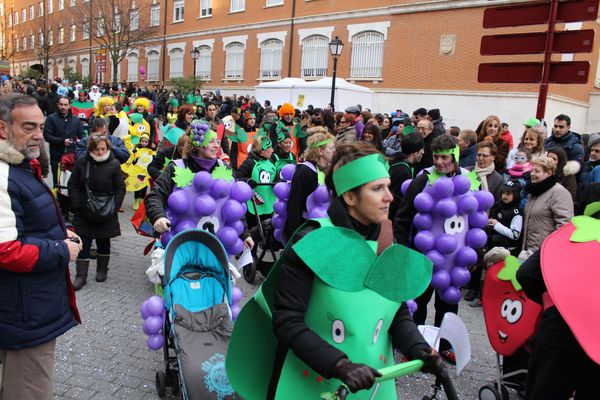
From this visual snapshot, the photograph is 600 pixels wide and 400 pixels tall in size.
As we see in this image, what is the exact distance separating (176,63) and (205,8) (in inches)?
191

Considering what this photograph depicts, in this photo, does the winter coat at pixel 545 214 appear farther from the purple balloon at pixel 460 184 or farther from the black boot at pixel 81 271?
the black boot at pixel 81 271

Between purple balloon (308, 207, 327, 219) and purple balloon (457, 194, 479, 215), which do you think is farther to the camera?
purple balloon (308, 207, 327, 219)

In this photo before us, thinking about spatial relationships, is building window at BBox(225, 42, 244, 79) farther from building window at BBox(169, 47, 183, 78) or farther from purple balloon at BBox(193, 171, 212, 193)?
purple balloon at BBox(193, 171, 212, 193)

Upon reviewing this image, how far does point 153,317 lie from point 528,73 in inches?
250

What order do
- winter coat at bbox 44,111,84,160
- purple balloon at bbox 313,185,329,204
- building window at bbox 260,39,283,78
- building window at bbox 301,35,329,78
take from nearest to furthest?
purple balloon at bbox 313,185,329,204
winter coat at bbox 44,111,84,160
building window at bbox 301,35,329,78
building window at bbox 260,39,283,78

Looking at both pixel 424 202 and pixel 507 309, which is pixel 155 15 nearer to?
pixel 424 202

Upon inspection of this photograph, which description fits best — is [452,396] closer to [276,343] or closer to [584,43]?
[276,343]

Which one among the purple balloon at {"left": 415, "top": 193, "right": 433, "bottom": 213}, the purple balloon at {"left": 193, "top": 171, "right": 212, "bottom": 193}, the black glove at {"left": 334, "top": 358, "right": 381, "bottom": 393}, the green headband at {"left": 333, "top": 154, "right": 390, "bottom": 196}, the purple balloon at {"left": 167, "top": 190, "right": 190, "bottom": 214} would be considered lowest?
the black glove at {"left": 334, "top": 358, "right": 381, "bottom": 393}

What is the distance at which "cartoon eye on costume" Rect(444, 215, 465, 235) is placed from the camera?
13.8ft

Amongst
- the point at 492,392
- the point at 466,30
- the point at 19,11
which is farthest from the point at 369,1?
the point at 19,11

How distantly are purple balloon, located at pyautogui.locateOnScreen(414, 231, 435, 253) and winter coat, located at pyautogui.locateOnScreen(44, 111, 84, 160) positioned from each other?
656cm

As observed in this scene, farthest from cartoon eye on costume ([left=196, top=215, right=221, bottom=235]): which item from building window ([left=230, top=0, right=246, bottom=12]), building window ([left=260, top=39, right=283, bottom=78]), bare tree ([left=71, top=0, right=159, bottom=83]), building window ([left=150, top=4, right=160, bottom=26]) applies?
building window ([left=150, top=4, right=160, bottom=26])

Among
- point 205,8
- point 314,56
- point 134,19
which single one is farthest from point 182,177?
point 134,19

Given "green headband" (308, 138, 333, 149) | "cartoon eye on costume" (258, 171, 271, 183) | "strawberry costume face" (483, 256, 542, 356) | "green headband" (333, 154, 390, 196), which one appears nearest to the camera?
"green headband" (333, 154, 390, 196)
